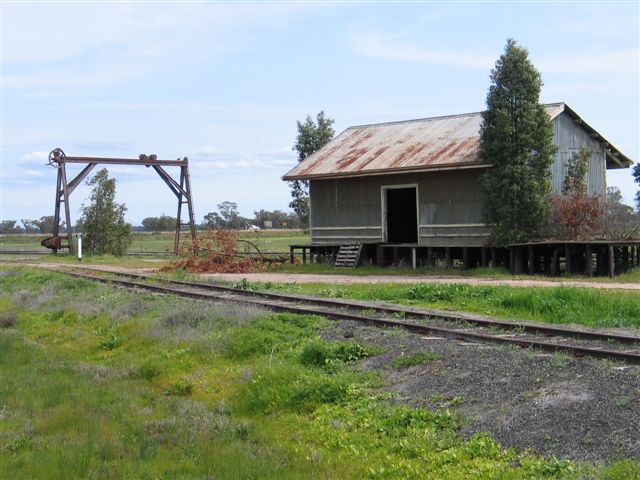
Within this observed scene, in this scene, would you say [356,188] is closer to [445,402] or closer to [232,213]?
[445,402]

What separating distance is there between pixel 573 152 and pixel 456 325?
56.0 feet

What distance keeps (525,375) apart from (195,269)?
871 inches

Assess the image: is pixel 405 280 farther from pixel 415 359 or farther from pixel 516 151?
pixel 415 359

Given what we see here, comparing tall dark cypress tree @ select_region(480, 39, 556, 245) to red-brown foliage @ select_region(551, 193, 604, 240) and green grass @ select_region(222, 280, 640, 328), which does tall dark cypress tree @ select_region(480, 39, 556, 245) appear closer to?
red-brown foliage @ select_region(551, 193, 604, 240)

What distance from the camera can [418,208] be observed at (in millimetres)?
27344

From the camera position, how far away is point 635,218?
23.9m

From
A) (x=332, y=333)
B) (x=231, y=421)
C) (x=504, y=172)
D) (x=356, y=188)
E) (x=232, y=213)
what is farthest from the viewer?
(x=232, y=213)

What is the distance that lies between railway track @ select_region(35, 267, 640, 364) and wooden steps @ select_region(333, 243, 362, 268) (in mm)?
9512

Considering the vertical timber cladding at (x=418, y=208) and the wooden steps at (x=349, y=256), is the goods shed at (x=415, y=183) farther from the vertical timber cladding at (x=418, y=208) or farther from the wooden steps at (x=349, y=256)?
the wooden steps at (x=349, y=256)

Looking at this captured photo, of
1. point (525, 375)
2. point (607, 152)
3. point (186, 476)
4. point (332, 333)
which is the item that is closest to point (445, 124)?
point (607, 152)

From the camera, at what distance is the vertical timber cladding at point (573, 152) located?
26203 mm

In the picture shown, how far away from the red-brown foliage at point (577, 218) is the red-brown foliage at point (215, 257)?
38.1 ft

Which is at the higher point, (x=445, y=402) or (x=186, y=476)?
(x=445, y=402)

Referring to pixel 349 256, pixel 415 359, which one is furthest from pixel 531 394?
pixel 349 256
